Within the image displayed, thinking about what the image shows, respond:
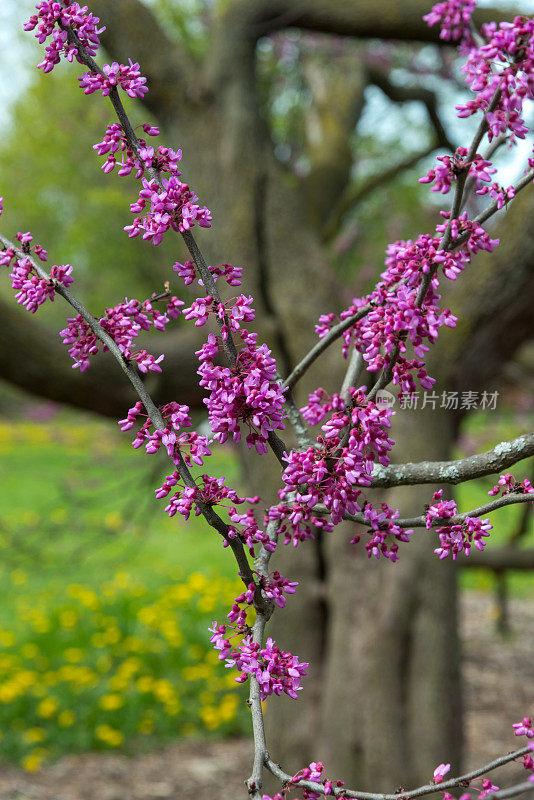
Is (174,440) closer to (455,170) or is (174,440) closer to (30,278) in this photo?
(30,278)

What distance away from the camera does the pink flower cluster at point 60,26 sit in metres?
1.24

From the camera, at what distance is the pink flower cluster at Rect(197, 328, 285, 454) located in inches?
44.2

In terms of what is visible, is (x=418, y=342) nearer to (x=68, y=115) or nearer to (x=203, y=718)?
(x=203, y=718)

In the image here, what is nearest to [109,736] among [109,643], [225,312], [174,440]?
[109,643]

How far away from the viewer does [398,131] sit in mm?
12023

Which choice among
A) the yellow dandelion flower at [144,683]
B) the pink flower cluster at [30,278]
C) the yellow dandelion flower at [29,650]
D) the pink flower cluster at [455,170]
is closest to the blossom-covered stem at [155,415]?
the pink flower cluster at [30,278]

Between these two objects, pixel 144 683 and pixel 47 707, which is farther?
pixel 144 683

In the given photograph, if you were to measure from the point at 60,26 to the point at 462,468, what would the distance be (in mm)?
1017

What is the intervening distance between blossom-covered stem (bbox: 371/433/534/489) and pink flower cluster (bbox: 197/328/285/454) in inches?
10.2

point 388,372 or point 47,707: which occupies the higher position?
point 47,707

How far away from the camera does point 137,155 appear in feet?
4.22

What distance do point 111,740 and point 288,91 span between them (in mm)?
7558

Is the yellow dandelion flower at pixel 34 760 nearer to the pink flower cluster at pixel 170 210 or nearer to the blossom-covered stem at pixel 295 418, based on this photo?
the blossom-covered stem at pixel 295 418

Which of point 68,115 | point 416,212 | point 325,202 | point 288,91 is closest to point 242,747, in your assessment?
point 325,202
